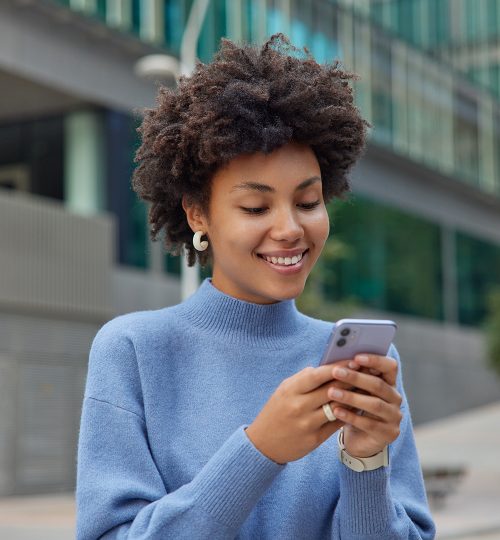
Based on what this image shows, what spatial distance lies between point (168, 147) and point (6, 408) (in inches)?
654

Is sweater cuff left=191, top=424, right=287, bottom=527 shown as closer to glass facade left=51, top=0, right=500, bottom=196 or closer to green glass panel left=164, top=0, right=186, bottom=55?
glass facade left=51, top=0, right=500, bottom=196

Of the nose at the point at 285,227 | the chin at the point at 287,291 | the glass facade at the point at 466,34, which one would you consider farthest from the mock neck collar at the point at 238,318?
the glass facade at the point at 466,34

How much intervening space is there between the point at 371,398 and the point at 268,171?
548 mm

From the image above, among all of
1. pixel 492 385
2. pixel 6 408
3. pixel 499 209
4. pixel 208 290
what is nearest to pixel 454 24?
pixel 499 209

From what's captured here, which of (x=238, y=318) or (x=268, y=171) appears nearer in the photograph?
(x=268, y=171)

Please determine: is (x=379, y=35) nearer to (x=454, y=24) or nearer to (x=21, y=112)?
(x=454, y=24)

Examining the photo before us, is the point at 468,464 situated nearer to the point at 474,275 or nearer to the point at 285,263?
the point at 474,275

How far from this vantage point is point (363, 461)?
2135 mm

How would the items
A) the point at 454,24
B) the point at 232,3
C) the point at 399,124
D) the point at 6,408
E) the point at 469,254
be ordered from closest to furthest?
the point at 6,408 → the point at 232,3 → the point at 399,124 → the point at 469,254 → the point at 454,24

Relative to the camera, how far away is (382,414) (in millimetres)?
1986

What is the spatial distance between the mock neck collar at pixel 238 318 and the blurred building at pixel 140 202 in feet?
44.3

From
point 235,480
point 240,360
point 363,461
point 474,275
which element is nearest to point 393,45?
point 474,275

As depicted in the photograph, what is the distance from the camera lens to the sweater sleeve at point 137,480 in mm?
2064

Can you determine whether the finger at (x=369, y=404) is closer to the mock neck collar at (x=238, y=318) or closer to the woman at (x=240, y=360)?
the woman at (x=240, y=360)
